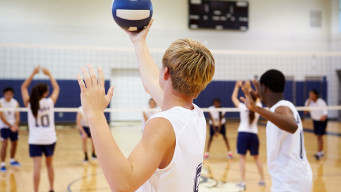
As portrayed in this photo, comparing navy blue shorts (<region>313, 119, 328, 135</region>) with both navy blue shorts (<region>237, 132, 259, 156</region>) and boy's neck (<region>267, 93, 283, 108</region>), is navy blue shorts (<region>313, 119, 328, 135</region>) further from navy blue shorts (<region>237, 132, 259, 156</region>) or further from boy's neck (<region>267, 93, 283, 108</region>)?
boy's neck (<region>267, 93, 283, 108</region>)

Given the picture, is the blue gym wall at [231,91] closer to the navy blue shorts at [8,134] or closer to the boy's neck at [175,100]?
the navy blue shorts at [8,134]

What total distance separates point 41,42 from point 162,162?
1397cm

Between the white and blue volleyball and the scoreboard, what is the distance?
44.1 ft

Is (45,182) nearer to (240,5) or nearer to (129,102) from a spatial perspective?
(129,102)

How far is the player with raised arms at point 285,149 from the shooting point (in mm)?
2613

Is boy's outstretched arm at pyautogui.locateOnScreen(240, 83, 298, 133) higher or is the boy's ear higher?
the boy's ear

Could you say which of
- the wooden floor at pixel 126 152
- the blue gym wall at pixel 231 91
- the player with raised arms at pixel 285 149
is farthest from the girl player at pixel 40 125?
the blue gym wall at pixel 231 91

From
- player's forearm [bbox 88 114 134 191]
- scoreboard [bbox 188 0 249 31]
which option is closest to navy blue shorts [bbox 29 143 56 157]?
player's forearm [bbox 88 114 134 191]

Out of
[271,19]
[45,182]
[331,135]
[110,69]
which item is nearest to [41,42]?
[110,69]

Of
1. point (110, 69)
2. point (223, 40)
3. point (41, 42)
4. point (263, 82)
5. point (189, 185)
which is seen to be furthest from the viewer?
point (223, 40)

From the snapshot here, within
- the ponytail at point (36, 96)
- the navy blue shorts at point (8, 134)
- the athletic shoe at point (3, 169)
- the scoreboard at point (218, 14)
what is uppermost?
the scoreboard at point (218, 14)

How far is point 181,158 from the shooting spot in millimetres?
1388

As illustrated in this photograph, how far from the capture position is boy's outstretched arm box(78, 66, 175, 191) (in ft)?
3.83

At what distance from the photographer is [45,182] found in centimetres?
619
